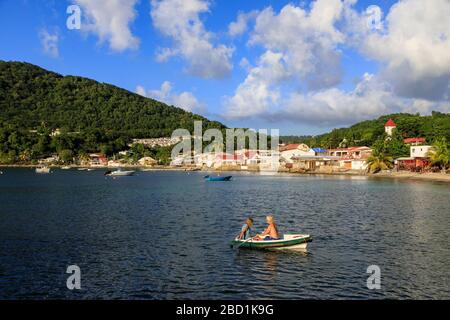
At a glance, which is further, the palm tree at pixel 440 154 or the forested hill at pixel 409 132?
the forested hill at pixel 409 132

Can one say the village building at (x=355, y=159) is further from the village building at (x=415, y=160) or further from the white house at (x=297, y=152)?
the village building at (x=415, y=160)

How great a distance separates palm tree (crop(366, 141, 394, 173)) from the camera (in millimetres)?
113494

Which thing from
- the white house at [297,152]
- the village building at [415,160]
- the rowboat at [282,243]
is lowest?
the rowboat at [282,243]

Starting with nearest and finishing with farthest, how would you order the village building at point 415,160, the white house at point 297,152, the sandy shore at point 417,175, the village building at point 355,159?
the sandy shore at point 417,175 → the village building at point 415,160 → the village building at point 355,159 → the white house at point 297,152

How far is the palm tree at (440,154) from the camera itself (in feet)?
304

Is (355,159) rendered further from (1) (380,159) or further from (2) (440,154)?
(2) (440,154)

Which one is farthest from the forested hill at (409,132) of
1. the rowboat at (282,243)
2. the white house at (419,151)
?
the rowboat at (282,243)

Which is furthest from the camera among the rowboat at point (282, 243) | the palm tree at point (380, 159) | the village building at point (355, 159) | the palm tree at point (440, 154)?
the village building at point (355, 159)

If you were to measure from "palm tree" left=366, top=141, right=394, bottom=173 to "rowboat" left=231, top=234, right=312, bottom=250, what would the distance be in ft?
311

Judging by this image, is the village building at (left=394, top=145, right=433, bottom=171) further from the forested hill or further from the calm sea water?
the calm sea water

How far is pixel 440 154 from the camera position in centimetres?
9406

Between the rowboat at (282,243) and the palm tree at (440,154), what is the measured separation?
78.9 meters

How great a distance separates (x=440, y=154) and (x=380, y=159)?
20591 millimetres
